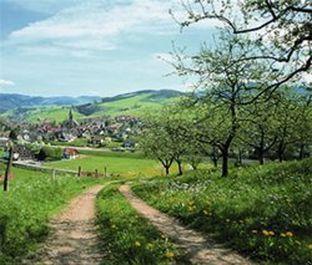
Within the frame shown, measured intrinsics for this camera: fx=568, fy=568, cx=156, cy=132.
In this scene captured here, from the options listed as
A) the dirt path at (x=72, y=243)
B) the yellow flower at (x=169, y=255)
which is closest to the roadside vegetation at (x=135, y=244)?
the yellow flower at (x=169, y=255)

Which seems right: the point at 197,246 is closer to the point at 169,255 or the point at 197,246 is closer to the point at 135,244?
the point at 135,244

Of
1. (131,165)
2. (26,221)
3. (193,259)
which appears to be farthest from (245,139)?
(131,165)

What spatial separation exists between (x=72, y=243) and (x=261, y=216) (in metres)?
5.90

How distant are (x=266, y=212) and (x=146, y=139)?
74.6 metres

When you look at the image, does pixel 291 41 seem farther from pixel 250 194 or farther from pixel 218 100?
pixel 218 100

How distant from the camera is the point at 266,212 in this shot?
58.3ft

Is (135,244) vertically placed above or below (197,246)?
above

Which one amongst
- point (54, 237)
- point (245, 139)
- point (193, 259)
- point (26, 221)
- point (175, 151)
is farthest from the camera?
point (175, 151)

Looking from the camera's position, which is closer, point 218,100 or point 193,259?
point 193,259

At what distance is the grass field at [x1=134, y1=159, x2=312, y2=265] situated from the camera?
44.5ft

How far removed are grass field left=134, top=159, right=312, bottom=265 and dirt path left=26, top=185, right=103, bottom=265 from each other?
3562 millimetres

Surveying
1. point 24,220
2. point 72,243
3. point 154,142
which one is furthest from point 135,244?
point 154,142

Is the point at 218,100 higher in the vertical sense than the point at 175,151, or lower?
higher

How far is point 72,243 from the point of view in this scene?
17.5 metres
